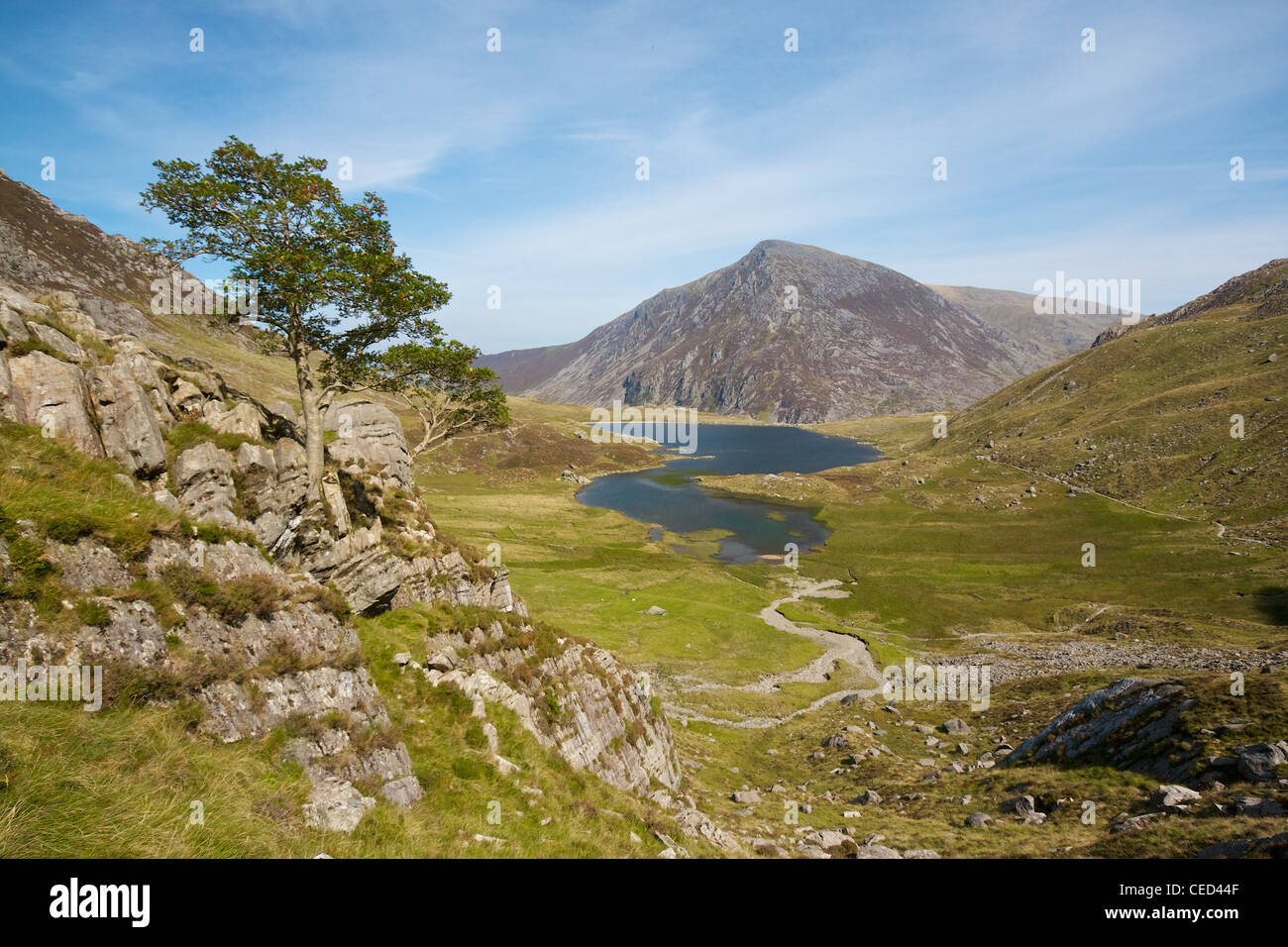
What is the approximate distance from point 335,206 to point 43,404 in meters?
12.7

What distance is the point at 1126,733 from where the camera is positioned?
3012 cm

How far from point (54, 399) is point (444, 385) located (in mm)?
17188

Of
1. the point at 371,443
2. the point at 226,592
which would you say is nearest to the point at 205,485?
the point at 226,592

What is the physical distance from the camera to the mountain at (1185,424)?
103625mm

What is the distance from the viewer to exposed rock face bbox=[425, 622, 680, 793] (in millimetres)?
21641

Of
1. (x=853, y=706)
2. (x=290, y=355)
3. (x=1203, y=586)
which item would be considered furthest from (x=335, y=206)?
(x=1203, y=586)

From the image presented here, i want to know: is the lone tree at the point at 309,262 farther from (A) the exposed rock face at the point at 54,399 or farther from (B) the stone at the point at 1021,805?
(B) the stone at the point at 1021,805

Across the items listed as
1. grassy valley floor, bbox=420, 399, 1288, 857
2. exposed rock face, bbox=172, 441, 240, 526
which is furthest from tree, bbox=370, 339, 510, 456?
grassy valley floor, bbox=420, 399, 1288, 857

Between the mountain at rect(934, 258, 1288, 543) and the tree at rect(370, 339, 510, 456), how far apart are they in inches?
4891

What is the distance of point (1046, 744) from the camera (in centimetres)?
3384

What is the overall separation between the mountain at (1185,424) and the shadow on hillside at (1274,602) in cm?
2467

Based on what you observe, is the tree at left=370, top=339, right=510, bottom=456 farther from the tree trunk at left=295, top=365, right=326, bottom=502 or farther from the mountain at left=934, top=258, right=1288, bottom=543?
the mountain at left=934, top=258, right=1288, bottom=543

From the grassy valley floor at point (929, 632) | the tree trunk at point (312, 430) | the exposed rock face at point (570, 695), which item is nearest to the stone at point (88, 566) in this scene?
the tree trunk at point (312, 430)

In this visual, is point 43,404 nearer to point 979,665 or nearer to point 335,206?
point 335,206
